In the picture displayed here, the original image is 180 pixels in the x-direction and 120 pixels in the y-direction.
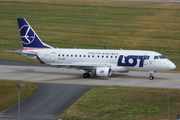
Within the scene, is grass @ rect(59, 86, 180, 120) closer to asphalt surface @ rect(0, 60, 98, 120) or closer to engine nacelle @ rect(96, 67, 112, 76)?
asphalt surface @ rect(0, 60, 98, 120)

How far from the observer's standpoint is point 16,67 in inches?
1966

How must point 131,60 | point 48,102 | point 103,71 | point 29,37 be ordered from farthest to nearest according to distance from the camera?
point 29,37, point 131,60, point 103,71, point 48,102

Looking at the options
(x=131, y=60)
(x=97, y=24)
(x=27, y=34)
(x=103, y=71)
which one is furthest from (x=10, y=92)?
(x=97, y=24)

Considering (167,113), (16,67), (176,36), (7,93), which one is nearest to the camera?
(167,113)

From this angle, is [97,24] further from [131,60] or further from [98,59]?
[131,60]

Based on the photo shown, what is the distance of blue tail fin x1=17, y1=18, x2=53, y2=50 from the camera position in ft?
150

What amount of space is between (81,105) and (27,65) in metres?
24.0

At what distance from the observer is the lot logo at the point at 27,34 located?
4584 cm

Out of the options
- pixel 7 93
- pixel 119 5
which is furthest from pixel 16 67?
pixel 119 5

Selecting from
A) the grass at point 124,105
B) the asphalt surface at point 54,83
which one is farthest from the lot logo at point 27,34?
the grass at point 124,105

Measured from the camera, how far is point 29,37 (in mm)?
45875

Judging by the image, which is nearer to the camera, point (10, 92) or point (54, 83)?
point (10, 92)

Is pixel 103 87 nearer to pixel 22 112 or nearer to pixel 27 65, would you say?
pixel 22 112

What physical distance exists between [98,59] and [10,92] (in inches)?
503
